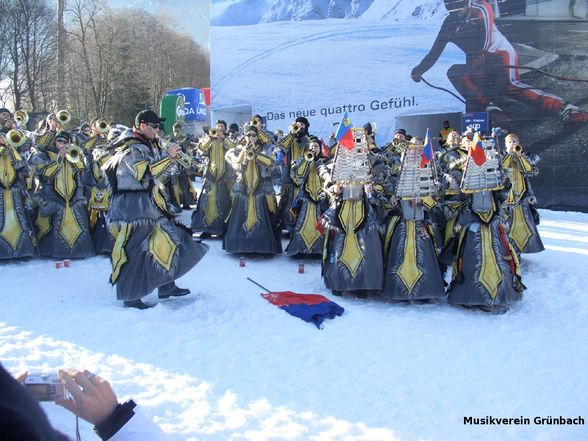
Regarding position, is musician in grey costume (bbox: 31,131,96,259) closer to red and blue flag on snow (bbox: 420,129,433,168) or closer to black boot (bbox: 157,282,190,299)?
black boot (bbox: 157,282,190,299)

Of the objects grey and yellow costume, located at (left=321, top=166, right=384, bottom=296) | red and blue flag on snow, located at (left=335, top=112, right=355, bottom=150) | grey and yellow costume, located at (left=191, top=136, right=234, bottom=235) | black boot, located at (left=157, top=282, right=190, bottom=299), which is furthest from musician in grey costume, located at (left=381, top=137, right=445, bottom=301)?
grey and yellow costume, located at (left=191, top=136, right=234, bottom=235)

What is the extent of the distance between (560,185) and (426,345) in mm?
10438

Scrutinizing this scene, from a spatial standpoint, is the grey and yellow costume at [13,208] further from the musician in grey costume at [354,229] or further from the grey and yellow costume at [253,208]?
the musician in grey costume at [354,229]

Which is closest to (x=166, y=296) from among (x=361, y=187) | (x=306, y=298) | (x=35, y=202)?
(x=306, y=298)

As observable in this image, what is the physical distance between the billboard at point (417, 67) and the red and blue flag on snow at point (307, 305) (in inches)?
390

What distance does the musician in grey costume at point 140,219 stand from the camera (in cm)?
573

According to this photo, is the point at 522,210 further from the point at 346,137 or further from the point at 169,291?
the point at 169,291

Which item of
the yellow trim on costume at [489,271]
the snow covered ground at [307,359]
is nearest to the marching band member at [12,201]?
the snow covered ground at [307,359]

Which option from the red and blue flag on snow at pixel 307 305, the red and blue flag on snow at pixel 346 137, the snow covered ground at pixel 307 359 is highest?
the red and blue flag on snow at pixel 346 137

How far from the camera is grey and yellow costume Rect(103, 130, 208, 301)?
573 centimetres

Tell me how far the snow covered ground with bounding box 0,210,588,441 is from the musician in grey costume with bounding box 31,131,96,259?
1.11m

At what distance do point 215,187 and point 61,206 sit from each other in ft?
7.97

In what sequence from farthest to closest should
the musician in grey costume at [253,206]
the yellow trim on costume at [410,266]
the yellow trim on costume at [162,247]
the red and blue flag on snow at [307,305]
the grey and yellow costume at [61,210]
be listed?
the musician in grey costume at [253,206]
the grey and yellow costume at [61,210]
the yellow trim on costume at [410,266]
the yellow trim on costume at [162,247]
the red and blue flag on snow at [307,305]

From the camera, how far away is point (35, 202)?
8.31 metres
